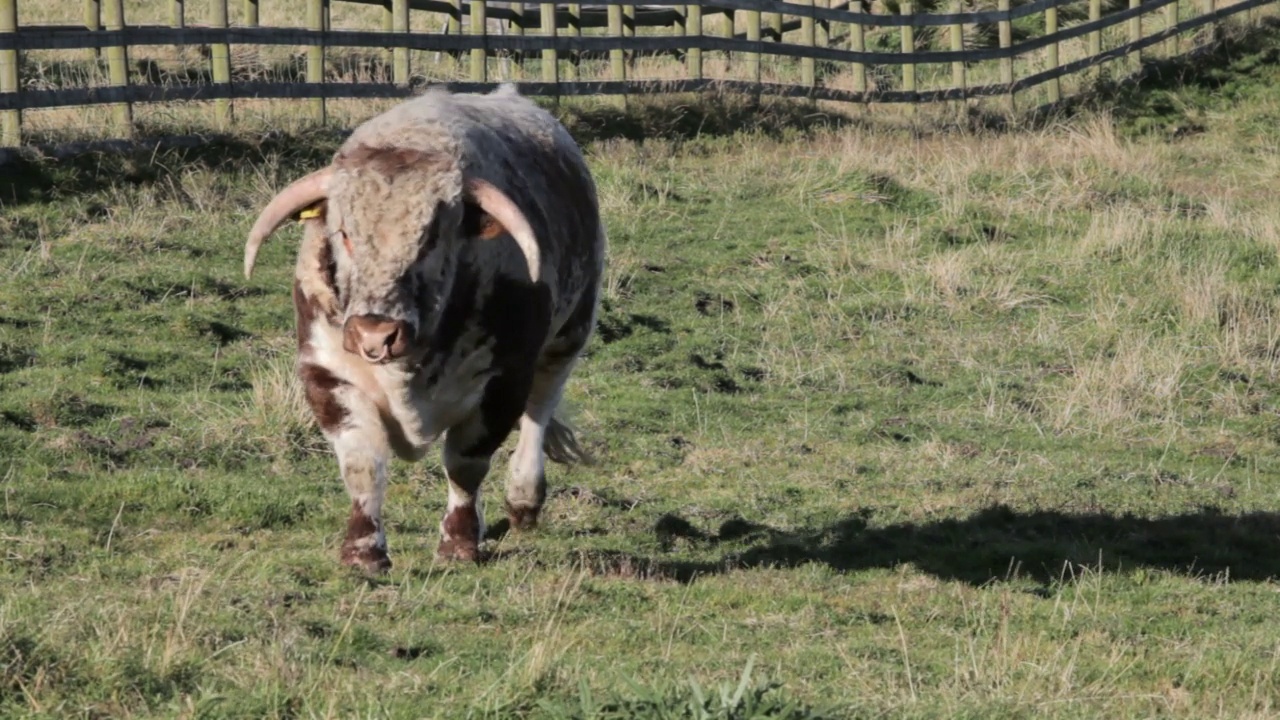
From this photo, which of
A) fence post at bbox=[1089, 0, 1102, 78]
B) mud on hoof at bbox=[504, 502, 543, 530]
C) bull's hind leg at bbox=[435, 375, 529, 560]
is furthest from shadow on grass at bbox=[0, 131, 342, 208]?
fence post at bbox=[1089, 0, 1102, 78]

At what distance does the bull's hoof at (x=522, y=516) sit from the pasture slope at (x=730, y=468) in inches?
6.9

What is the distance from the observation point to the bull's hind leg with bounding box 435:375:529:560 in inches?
310

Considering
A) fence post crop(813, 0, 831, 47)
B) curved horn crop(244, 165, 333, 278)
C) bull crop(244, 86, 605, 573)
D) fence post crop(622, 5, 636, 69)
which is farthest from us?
fence post crop(813, 0, 831, 47)

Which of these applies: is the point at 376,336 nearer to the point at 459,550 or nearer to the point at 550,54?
the point at 459,550

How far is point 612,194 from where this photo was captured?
1614 centimetres

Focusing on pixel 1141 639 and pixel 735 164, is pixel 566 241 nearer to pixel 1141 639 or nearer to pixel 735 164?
pixel 1141 639

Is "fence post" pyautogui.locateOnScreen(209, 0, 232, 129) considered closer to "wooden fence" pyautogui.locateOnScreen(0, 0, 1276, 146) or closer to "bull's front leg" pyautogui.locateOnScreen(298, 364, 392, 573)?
"wooden fence" pyautogui.locateOnScreen(0, 0, 1276, 146)

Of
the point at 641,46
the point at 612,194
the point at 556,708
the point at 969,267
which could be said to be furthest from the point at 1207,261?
the point at 556,708

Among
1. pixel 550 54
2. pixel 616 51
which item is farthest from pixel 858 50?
pixel 550 54

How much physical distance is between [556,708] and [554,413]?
15.4 feet

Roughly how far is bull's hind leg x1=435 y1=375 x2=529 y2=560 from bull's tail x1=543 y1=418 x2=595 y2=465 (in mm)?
1539

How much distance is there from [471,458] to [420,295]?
44.3 inches

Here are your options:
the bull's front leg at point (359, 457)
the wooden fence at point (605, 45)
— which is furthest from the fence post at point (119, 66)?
the bull's front leg at point (359, 457)

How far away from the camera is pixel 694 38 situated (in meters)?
21.7
